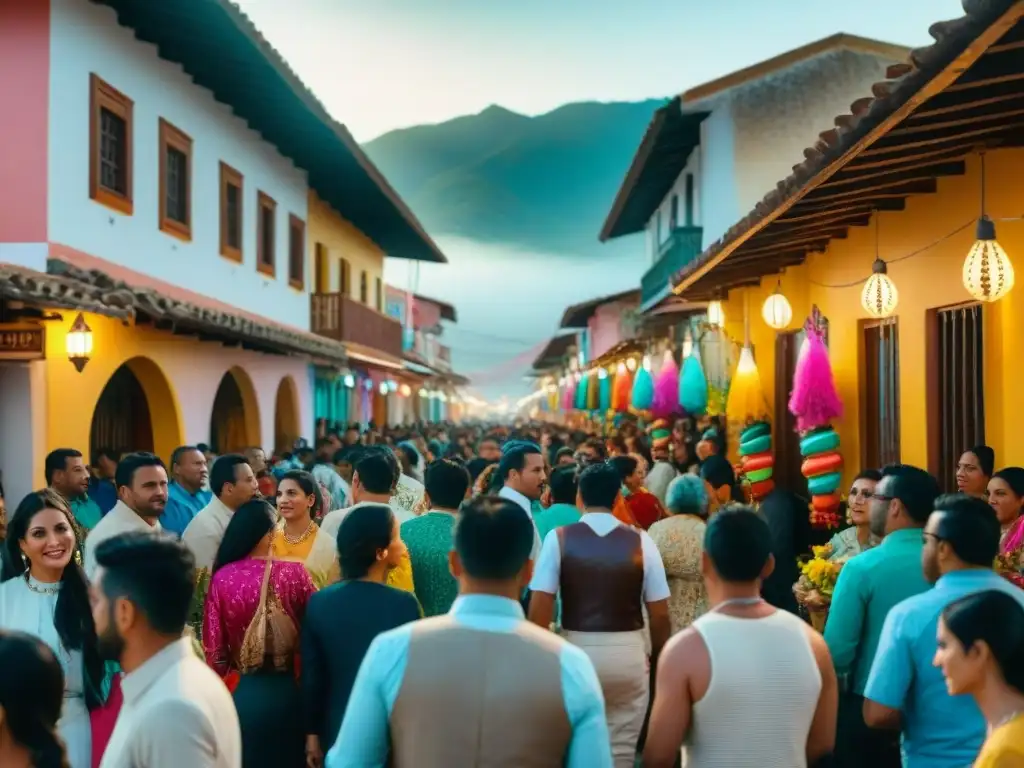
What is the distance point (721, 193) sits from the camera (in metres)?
22.3

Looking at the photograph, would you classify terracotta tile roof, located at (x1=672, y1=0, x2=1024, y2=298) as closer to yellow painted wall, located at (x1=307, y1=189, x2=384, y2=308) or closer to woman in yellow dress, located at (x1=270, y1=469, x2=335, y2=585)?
woman in yellow dress, located at (x1=270, y1=469, x2=335, y2=585)

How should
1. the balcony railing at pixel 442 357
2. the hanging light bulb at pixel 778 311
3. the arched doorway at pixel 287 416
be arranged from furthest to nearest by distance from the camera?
the balcony railing at pixel 442 357, the arched doorway at pixel 287 416, the hanging light bulb at pixel 778 311

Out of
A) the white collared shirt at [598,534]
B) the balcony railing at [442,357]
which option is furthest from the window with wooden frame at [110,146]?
the balcony railing at [442,357]

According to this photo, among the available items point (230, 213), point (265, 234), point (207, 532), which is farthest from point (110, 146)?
point (207, 532)

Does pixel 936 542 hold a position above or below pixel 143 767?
above

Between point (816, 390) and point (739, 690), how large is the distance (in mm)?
7848

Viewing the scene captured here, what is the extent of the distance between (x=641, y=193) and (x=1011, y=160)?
73.2 ft

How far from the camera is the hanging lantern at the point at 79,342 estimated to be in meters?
11.7

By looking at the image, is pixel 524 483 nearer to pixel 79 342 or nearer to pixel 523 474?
pixel 523 474

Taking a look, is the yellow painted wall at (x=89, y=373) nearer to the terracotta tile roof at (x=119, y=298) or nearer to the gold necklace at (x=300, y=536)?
the terracotta tile roof at (x=119, y=298)

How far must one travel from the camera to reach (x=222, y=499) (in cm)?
748

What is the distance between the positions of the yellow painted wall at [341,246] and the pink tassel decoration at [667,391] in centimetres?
1062

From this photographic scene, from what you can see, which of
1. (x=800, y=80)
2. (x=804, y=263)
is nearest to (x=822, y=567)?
(x=804, y=263)

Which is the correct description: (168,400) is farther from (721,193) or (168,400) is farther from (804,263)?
(721,193)
